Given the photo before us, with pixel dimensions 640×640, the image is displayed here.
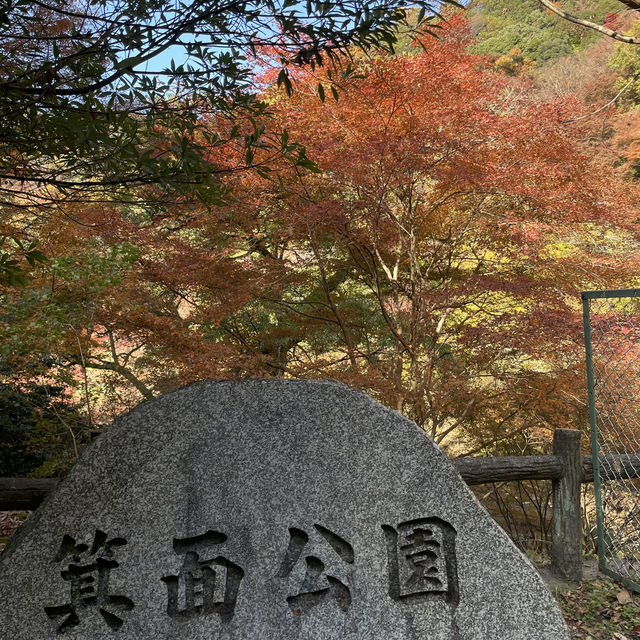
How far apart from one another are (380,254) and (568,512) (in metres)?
3.51

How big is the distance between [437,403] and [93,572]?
419cm

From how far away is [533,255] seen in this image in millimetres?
5941

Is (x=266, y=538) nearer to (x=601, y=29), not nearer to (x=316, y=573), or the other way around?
(x=316, y=573)

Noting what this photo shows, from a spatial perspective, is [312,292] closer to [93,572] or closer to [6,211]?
[6,211]

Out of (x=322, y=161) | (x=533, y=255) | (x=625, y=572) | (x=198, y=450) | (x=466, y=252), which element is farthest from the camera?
(x=466, y=252)

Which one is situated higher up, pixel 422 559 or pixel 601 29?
pixel 601 29


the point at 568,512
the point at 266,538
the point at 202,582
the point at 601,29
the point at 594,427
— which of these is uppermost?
the point at 601,29

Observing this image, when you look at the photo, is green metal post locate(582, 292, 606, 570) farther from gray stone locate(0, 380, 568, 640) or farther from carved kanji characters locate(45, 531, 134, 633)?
carved kanji characters locate(45, 531, 134, 633)

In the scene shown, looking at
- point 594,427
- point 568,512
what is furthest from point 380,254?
point 568,512

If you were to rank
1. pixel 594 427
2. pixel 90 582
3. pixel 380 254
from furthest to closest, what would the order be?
pixel 380 254, pixel 594 427, pixel 90 582

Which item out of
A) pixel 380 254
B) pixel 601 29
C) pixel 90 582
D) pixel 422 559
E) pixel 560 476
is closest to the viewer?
pixel 90 582

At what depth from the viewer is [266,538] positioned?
2379mm

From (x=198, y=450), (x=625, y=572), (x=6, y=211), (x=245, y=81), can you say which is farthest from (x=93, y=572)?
(x=6, y=211)

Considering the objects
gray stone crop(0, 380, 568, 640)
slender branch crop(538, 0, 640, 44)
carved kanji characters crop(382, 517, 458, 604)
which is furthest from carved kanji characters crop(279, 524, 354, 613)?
slender branch crop(538, 0, 640, 44)
